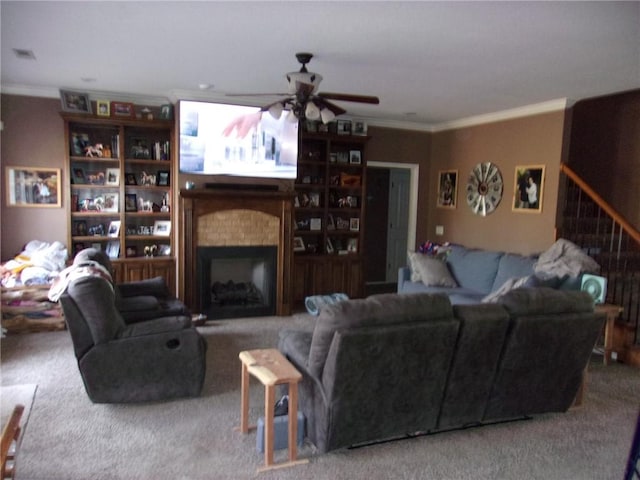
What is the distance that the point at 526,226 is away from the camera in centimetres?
589

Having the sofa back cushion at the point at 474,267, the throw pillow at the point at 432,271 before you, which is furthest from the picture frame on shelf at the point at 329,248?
the sofa back cushion at the point at 474,267

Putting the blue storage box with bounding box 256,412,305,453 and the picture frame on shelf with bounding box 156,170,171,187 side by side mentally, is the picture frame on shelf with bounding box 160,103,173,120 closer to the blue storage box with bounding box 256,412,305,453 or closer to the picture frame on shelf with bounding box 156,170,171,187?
the picture frame on shelf with bounding box 156,170,171,187

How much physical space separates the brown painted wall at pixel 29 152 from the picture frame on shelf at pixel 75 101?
0.24 metres

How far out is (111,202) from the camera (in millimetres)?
5992

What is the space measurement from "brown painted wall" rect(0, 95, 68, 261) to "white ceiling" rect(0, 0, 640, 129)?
0.69 feet

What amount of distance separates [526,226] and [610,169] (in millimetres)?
1430

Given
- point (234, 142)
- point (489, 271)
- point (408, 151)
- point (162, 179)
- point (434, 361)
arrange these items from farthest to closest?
point (408, 151) < point (162, 179) < point (234, 142) < point (489, 271) < point (434, 361)

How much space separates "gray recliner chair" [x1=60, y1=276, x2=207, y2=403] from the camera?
3.22 meters

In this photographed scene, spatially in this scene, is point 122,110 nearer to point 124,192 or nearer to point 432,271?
point 124,192

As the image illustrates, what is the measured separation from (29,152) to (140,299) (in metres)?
2.64

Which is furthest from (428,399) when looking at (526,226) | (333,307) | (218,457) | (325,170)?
(325,170)

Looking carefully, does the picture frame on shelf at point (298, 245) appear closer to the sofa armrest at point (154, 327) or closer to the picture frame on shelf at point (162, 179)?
the picture frame on shelf at point (162, 179)

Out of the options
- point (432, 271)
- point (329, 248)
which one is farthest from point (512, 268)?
point (329, 248)

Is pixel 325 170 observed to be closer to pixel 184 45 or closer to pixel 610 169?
pixel 184 45
